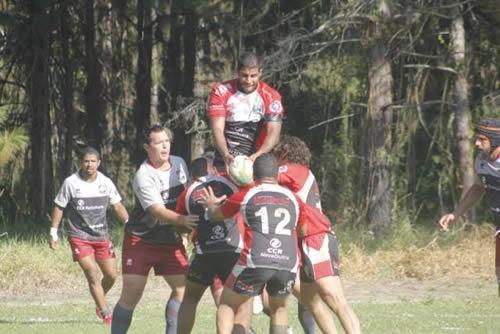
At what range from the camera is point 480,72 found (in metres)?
21.6

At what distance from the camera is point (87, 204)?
12.9 metres

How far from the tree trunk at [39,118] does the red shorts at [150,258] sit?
1496 cm

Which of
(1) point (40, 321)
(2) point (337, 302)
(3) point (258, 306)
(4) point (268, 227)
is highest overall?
(4) point (268, 227)

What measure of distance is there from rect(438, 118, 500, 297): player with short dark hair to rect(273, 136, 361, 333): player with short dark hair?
1487 millimetres

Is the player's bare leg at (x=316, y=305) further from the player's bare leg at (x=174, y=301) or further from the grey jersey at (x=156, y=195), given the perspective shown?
the grey jersey at (x=156, y=195)

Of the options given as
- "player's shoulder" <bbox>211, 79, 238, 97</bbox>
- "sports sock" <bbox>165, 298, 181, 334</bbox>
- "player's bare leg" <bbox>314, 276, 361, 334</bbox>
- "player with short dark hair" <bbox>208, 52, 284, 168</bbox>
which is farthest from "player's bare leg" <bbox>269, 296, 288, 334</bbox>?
"player's shoulder" <bbox>211, 79, 238, 97</bbox>

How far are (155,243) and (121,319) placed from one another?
681mm

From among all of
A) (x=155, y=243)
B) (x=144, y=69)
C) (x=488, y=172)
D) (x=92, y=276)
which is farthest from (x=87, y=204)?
(x=144, y=69)

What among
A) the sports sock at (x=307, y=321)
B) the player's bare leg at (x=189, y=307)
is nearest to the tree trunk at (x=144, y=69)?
the sports sock at (x=307, y=321)

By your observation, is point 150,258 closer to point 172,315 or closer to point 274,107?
point 172,315

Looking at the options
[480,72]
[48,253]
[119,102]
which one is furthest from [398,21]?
[119,102]

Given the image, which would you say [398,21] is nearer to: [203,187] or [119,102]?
[119,102]

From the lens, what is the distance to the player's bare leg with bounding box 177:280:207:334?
28.1 feet

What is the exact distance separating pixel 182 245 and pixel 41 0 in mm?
15250
